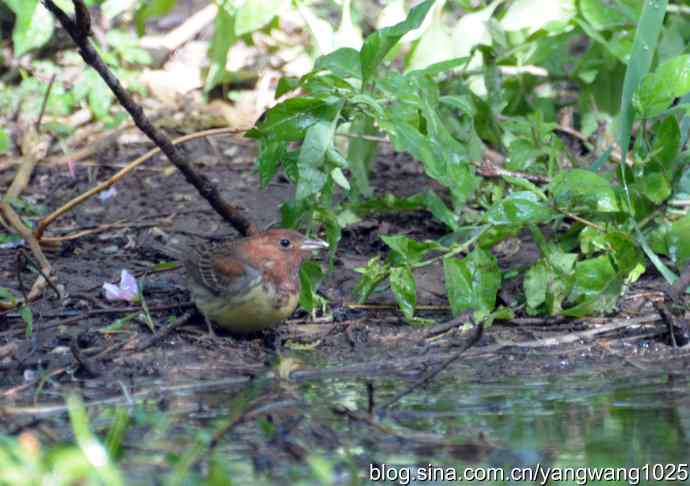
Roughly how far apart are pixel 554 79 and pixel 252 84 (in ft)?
8.07

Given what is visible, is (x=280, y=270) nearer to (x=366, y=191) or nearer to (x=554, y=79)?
(x=366, y=191)

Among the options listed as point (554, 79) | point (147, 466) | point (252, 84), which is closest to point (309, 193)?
point (147, 466)

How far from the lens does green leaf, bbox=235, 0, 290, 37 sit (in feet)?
21.3

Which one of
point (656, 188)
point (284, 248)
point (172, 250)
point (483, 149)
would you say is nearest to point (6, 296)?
point (172, 250)

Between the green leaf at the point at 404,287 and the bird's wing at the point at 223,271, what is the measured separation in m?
0.60

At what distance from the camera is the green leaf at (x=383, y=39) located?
5211mm

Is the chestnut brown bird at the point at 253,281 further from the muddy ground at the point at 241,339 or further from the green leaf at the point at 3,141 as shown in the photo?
the green leaf at the point at 3,141

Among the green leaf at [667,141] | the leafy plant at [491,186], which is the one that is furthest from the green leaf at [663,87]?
the green leaf at [667,141]

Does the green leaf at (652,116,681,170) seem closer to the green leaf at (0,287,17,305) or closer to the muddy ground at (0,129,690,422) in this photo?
the muddy ground at (0,129,690,422)

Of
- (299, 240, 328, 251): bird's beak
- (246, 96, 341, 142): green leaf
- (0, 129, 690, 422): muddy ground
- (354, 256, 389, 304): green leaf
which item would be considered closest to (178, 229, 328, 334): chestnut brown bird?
(299, 240, 328, 251): bird's beak

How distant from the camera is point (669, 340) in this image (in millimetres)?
5582

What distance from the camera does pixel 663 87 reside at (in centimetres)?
548

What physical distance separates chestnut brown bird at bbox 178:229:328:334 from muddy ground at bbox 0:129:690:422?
0.13 meters

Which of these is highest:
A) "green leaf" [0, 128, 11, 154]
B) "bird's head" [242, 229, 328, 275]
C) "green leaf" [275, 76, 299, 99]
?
"green leaf" [275, 76, 299, 99]
